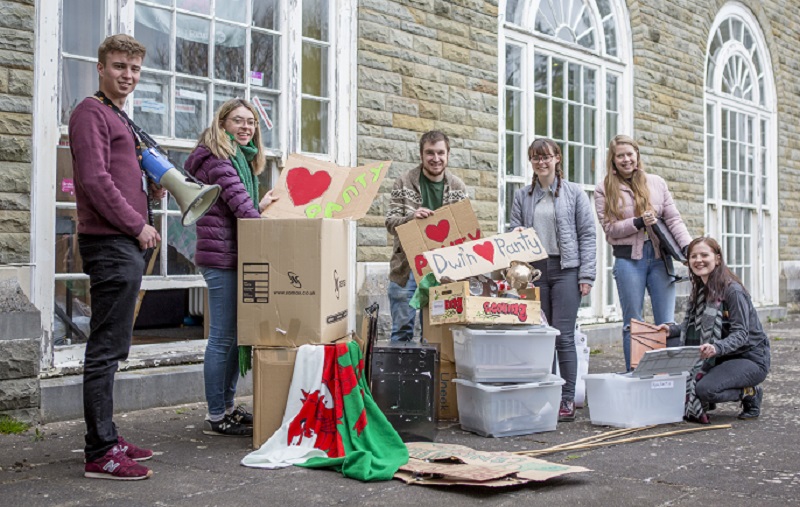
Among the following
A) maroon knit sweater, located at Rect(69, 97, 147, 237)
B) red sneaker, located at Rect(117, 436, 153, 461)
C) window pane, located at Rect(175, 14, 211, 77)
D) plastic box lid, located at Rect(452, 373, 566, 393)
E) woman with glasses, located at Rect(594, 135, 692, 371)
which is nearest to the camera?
maroon knit sweater, located at Rect(69, 97, 147, 237)

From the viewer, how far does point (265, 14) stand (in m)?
7.14

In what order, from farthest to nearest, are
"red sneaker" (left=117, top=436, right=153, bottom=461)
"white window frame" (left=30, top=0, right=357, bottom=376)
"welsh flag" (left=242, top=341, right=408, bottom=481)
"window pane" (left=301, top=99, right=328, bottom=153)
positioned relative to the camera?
"window pane" (left=301, top=99, right=328, bottom=153)
"white window frame" (left=30, top=0, right=357, bottom=376)
"welsh flag" (left=242, top=341, right=408, bottom=481)
"red sneaker" (left=117, top=436, right=153, bottom=461)

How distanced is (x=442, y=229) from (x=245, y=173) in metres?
1.26

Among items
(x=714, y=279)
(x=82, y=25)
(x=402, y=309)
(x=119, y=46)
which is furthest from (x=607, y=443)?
(x=82, y=25)

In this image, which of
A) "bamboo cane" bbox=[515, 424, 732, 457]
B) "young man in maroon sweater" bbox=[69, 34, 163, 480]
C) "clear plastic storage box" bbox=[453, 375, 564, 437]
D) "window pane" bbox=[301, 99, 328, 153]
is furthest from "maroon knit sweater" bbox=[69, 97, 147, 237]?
"window pane" bbox=[301, 99, 328, 153]

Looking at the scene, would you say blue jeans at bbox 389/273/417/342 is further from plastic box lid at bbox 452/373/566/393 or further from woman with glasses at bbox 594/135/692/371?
woman with glasses at bbox 594/135/692/371

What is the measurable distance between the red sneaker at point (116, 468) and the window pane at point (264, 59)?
11.7 ft

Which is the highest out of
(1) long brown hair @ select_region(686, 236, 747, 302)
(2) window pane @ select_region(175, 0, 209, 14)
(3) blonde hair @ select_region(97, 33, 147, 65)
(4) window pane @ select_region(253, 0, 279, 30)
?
(4) window pane @ select_region(253, 0, 279, 30)

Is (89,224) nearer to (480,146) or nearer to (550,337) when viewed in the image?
(550,337)

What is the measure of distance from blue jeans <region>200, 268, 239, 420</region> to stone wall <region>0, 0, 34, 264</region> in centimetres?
130

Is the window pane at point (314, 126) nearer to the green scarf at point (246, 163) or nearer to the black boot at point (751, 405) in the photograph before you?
the green scarf at point (246, 163)

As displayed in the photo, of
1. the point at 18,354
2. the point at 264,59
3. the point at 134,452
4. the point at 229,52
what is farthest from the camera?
the point at 264,59

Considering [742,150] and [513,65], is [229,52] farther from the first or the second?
[742,150]

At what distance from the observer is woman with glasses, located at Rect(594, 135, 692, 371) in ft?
21.0
